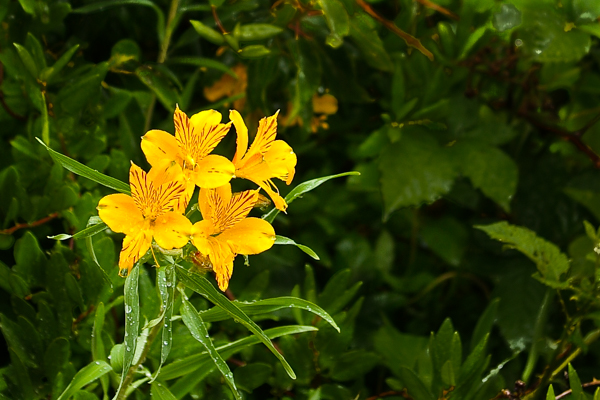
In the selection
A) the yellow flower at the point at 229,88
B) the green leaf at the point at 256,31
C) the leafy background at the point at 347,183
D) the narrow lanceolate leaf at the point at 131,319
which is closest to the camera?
the narrow lanceolate leaf at the point at 131,319

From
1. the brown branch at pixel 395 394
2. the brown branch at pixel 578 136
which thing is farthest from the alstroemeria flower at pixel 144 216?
the brown branch at pixel 578 136

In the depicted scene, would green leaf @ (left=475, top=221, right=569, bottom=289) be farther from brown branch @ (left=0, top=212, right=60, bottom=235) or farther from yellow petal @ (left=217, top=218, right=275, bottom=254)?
brown branch @ (left=0, top=212, right=60, bottom=235)

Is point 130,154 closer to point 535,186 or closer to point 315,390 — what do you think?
point 315,390

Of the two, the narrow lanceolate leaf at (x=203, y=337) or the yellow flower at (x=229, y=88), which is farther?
the yellow flower at (x=229, y=88)

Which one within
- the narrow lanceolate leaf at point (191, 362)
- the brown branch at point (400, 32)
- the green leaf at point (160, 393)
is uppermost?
the brown branch at point (400, 32)

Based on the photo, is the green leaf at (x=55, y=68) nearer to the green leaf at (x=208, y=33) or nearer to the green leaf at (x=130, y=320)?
the green leaf at (x=208, y=33)

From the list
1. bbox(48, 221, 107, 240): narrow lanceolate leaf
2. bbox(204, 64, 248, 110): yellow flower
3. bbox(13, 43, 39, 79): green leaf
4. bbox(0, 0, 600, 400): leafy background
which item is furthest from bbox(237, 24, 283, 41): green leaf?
bbox(48, 221, 107, 240): narrow lanceolate leaf

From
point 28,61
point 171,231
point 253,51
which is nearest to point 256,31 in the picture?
point 253,51
